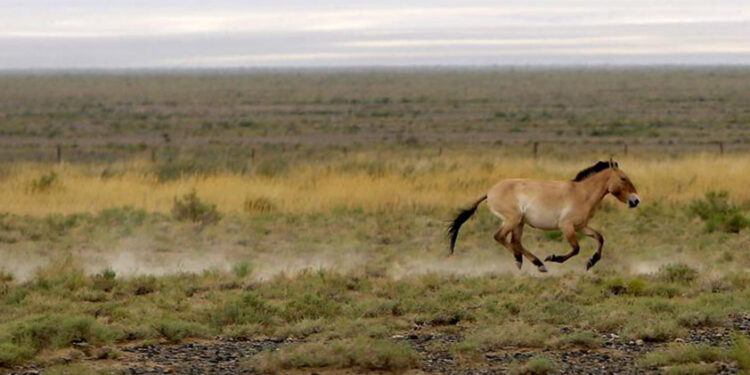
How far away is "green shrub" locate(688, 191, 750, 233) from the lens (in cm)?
1955

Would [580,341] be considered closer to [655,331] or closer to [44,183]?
[655,331]

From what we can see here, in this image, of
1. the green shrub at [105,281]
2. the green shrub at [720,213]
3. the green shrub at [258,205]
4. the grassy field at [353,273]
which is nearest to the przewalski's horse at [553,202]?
the grassy field at [353,273]

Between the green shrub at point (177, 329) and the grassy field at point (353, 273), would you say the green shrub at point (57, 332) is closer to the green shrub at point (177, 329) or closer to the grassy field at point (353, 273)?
the grassy field at point (353, 273)

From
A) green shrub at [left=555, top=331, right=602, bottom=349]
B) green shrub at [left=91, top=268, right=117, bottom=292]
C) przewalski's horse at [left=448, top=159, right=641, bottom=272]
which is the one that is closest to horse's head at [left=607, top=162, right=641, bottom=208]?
przewalski's horse at [left=448, top=159, right=641, bottom=272]

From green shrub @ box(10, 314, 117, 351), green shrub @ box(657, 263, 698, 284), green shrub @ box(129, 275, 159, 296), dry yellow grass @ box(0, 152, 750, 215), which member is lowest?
dry yellow grass @ box(0, 152, 750, 215)

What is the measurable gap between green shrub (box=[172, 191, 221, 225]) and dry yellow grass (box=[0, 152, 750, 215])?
118 cm

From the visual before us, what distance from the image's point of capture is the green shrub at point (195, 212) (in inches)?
816

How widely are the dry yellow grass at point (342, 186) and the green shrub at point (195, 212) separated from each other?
46.3 inches

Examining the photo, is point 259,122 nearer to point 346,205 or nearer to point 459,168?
point 459,168

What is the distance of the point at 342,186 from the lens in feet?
79.9

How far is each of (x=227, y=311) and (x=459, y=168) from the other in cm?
1641

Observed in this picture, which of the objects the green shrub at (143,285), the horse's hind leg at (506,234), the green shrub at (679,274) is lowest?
the green shrub at (143,285)

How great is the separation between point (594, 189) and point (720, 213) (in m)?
6.97

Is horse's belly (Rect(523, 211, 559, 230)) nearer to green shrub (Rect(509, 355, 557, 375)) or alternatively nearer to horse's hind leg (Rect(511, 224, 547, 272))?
horse's hind leg (Rect(511, 224, 547, 272))
